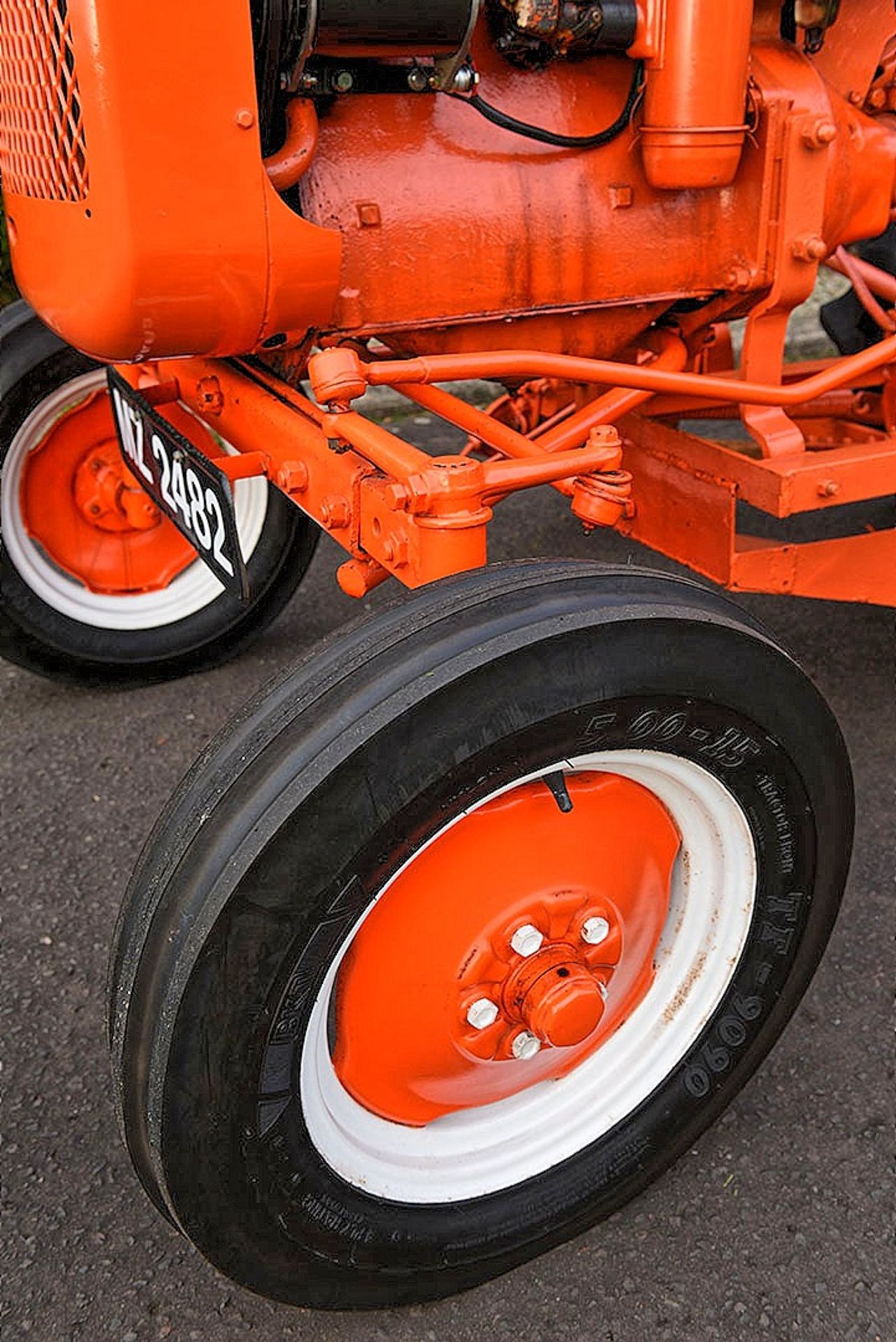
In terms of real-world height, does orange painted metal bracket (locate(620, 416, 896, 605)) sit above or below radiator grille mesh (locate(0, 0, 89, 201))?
below

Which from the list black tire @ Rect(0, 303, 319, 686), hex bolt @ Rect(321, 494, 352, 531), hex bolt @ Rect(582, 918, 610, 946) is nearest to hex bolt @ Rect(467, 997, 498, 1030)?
hex bolt @ Rect(582, 918, 610, 946)

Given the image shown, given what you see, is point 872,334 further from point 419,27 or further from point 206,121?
point 206,121

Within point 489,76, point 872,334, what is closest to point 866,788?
point 872,334

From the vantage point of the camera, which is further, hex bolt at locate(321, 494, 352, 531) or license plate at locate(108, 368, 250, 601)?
license plate at locate(108, 368, 250, 601)

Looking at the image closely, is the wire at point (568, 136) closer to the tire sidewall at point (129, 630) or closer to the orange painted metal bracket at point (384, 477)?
the orange painted metal bracket at point (384, 477)

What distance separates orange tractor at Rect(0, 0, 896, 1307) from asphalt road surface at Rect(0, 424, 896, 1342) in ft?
0.34

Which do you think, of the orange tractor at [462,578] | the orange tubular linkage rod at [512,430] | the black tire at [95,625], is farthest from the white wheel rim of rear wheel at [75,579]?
the orange tubular linkage rod at [512,430]

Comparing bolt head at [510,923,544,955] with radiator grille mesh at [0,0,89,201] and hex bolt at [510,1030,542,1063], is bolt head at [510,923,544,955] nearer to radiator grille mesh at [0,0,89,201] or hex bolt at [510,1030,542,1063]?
hex bolt at [510,1030,542,1063]

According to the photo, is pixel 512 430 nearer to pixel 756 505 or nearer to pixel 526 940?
pixel 756 505

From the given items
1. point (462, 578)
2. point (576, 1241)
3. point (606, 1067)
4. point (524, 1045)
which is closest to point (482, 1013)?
point (524, 1045)

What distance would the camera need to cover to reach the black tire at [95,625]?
99.4 inches

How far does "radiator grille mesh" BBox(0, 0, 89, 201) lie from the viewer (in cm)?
153

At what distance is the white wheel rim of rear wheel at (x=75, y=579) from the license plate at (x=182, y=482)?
337 millimetres

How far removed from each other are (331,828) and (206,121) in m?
0.91
